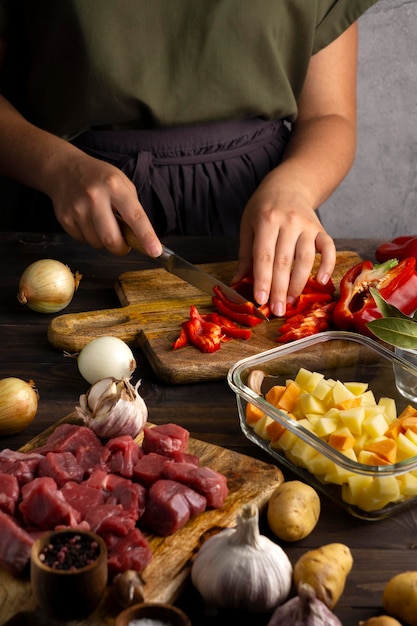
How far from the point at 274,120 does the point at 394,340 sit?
4.59ft

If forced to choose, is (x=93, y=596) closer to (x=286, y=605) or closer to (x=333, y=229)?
(x=286, y=605)

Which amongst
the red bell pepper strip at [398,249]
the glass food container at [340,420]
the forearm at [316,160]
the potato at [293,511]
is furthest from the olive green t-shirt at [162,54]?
the potato at [293,511]

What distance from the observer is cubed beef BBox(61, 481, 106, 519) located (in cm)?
143

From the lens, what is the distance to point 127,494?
1468mm

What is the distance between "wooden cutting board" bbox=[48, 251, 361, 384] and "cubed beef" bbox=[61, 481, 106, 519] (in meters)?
0.54

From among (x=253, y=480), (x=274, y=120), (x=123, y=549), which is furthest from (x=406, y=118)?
(x=123, y=549)

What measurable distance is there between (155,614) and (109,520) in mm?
220

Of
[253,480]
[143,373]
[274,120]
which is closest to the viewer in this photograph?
[253,480]

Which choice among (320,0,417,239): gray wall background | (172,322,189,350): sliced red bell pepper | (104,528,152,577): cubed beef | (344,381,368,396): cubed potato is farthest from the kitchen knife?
(320,0,417,239): gray wall background

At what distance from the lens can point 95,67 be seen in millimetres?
2529

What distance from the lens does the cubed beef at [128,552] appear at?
134 centimetres

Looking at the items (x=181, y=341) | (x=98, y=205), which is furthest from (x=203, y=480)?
(x=98, y=205)

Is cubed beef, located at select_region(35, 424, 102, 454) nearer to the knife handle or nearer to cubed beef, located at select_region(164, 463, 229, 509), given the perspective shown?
cubed beef, located at select_region(164, 463, 229, 509)

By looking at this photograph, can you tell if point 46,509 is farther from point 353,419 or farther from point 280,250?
point 280,250
